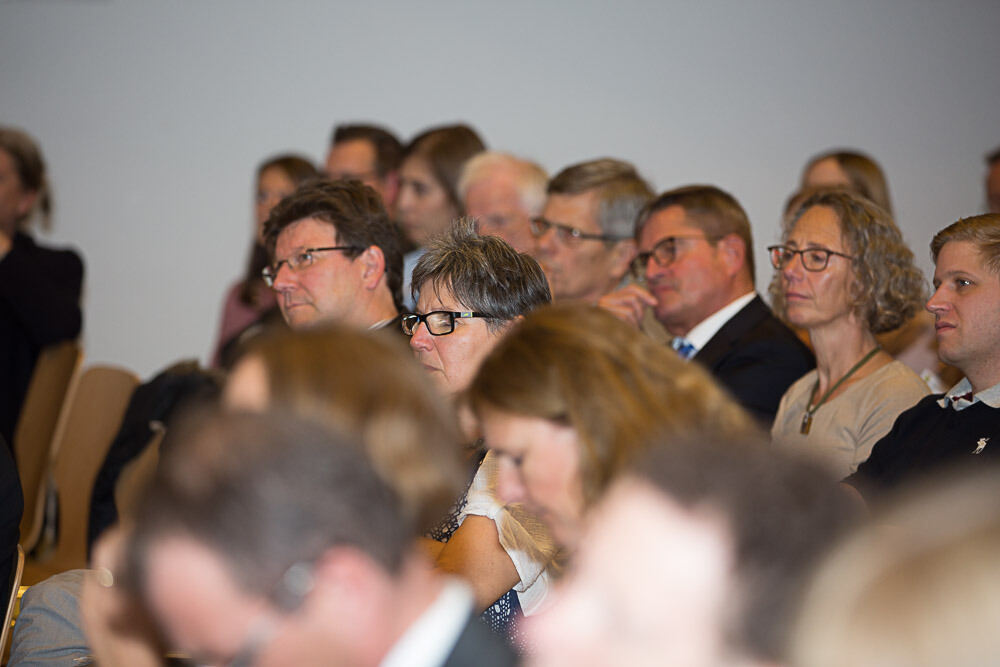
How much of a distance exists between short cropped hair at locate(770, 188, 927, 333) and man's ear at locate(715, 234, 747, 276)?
0.48 meters

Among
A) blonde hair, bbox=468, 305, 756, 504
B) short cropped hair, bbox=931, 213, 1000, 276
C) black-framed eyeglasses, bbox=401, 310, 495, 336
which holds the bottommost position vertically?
black-framed eyeglasses, bbox=401, 310, 495, 336

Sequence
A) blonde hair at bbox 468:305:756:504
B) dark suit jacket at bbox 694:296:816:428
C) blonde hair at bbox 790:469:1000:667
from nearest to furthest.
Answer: blonde hair at bbox 790:469:1000:667 → blonde hair at bbox 468:305:756:504 → dark suit jacket at bbox 694:296:816:428

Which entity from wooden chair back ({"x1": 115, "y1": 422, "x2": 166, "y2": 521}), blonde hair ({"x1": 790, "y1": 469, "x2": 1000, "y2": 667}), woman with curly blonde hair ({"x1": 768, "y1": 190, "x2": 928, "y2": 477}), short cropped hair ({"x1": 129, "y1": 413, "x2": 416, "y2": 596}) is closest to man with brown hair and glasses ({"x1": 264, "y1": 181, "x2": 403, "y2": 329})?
wooden chair back ({"x1": 115, "y1": 422, "x2": 166, "y2": 521})

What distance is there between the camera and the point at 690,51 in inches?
172

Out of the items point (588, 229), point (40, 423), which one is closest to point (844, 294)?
point (588, 229)

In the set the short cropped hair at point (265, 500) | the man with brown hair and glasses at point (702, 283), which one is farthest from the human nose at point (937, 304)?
the short cropped hair at point (265, 500)

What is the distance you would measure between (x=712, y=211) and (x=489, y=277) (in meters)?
1.35

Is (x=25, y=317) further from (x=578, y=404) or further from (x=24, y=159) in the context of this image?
(x=578, y=404)

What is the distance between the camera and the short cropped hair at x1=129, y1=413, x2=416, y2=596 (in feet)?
3.07

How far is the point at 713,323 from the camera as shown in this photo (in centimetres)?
320

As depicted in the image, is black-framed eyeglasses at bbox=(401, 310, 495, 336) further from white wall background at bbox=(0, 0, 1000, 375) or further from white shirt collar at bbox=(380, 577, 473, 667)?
white wall background at bbox=(0, 0, 1000, 375)

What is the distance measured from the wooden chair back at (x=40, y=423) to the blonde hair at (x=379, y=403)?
2823mm

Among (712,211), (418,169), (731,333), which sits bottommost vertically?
(731,333)

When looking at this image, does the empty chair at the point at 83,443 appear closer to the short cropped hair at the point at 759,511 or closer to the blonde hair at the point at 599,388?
the blonde hair at the point at 599,388
